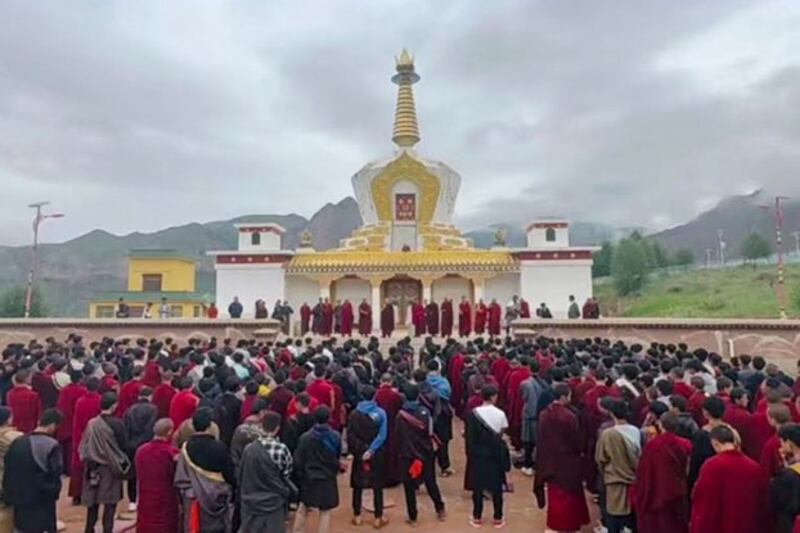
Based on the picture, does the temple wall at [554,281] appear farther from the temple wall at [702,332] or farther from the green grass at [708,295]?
the green grass at [708,295]

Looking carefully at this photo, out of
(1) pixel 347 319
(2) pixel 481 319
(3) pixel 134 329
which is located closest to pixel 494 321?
(2) pixel 481 319

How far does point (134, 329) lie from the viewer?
20.3 metres

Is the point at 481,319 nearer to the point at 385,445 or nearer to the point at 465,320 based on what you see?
the point at 465,320

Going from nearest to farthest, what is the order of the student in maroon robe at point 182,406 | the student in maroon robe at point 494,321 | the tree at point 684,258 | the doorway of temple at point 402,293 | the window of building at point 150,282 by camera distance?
the student in maroon robe at point 182,406, the student in maroon robe at point 494,321, the doorway of temple at point 402,293, the window of building at point 150,282, the tree at point 684,258

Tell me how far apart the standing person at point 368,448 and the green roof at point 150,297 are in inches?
1372

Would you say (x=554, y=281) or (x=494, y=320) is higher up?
(x=554, y=281)

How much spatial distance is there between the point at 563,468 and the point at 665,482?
4.27ft

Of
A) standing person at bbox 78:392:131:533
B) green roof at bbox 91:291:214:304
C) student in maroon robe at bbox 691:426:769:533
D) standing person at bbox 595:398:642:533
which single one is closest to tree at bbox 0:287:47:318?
green roof at bbox 91:291:214:304

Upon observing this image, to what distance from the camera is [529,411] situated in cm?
880

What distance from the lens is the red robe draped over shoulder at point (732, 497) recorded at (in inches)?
183

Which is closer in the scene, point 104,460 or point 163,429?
point 163,429

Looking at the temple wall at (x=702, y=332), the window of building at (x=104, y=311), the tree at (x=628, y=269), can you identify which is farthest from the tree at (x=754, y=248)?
the window of building at (x=104, y=311)

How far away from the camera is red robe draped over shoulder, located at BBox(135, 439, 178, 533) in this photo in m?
5.84

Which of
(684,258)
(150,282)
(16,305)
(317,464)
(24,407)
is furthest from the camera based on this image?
(684,258)
